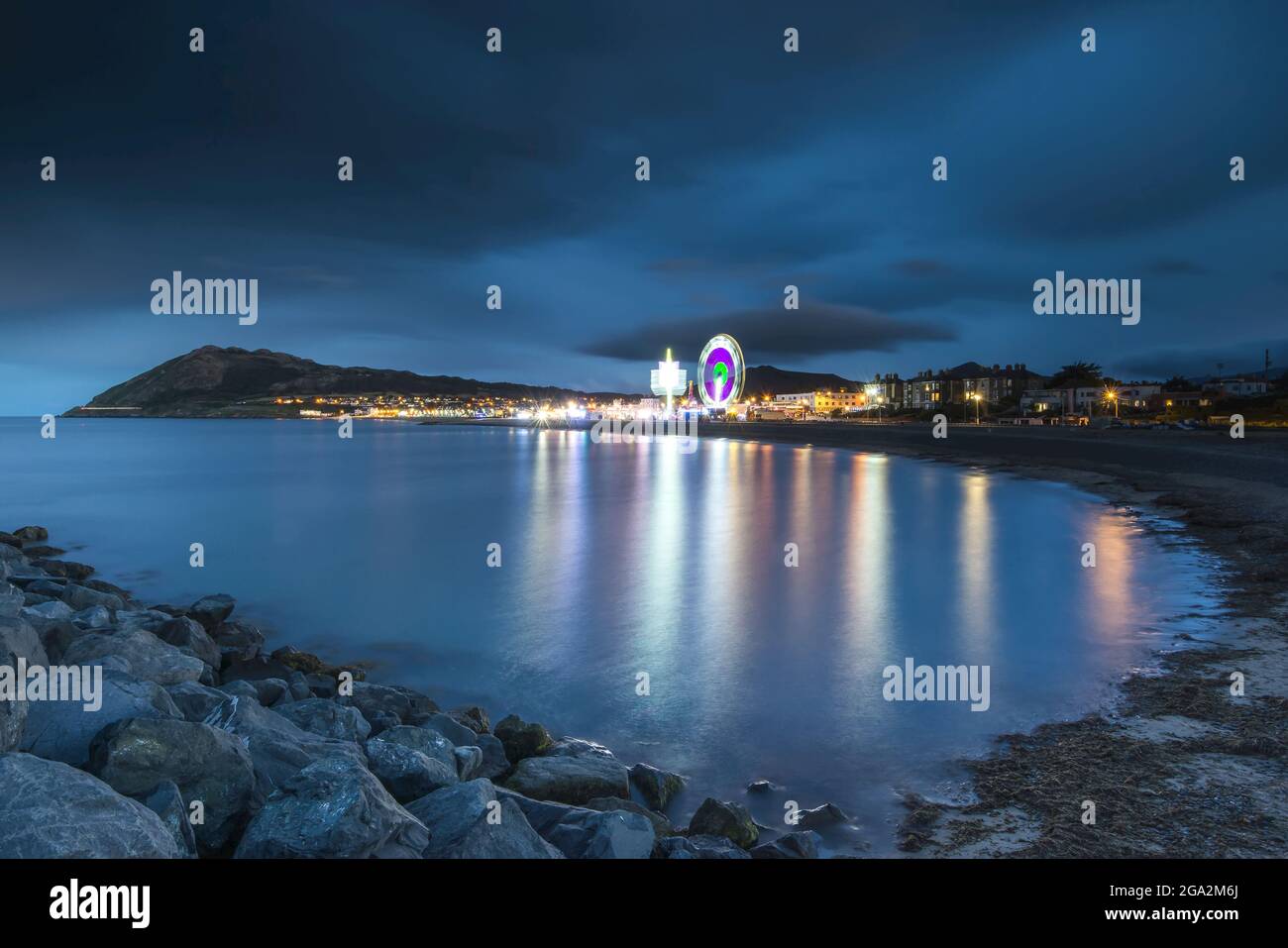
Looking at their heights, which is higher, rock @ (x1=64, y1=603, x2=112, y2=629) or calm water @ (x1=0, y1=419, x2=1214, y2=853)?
rock @ (x1=64, y1=603, x2=112, y2=629)

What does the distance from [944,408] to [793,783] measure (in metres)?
161

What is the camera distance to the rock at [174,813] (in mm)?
4602

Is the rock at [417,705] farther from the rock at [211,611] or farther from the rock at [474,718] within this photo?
the rock at [211,611]

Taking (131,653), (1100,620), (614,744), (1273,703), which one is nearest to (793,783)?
(614,744)

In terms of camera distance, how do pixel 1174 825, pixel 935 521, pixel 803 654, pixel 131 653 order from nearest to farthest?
1. pixel 1174 825
2. pixel 131 653
3. pixel 803 654
4. pixel 935 521

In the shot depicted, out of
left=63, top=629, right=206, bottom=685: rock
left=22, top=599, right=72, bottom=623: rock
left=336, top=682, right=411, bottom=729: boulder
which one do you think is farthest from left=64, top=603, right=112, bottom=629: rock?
left=336, top=682, right=411, bottom=729: boulder

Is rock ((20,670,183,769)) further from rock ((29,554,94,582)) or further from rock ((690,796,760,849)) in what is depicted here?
rock ((29,554,94,582))

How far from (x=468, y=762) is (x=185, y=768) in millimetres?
2509

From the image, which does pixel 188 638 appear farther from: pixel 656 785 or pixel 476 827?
pixel 476 827

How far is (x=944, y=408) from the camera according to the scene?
155625 mm

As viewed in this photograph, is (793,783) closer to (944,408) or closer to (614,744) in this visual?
(614,744)

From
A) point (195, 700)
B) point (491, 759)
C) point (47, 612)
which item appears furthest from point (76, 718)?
point (47, 612)

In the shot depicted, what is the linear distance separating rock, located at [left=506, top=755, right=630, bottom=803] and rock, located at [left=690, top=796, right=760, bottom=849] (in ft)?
3.27

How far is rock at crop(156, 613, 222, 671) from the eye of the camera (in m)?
11.0
